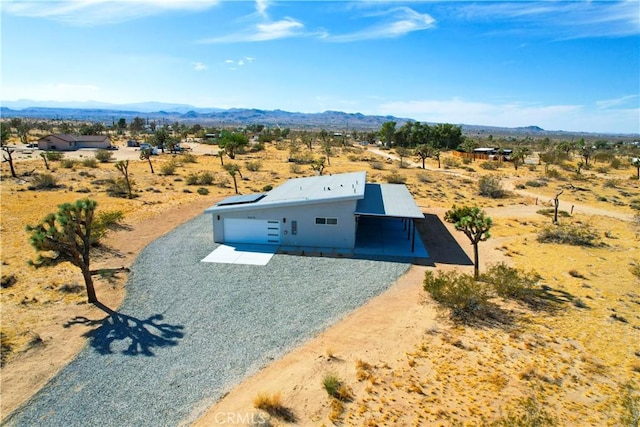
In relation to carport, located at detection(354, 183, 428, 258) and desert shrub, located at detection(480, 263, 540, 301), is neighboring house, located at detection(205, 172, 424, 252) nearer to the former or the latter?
carport, located at detection(354, 183, 428, 258)

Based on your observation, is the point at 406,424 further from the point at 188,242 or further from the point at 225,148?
the point at 225,148

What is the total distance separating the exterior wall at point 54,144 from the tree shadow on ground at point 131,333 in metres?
67.3

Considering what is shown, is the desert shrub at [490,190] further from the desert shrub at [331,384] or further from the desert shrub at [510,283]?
the desert shrub at [331,384]

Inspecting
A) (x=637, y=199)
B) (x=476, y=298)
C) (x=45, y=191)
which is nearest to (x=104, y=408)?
(x=476, y=298)

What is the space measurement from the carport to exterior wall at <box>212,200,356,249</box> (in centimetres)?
77

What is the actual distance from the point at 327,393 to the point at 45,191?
116ft

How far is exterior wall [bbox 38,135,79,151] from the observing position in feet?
221

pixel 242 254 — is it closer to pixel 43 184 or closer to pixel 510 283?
pixel 510 283

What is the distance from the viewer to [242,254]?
69.9 ft

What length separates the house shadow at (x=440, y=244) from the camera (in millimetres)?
21281

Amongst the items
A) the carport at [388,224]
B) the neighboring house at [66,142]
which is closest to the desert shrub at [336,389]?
the carport at [388,224]

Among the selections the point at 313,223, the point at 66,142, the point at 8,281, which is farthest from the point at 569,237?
the point at 66,142

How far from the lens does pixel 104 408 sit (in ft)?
33.2

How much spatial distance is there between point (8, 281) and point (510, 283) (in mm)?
22368
